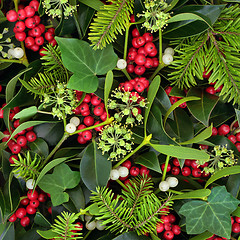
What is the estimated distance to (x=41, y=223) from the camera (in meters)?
1.03

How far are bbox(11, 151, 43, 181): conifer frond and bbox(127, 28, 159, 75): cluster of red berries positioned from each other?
398 millimetres

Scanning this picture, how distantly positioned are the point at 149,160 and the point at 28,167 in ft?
1.16

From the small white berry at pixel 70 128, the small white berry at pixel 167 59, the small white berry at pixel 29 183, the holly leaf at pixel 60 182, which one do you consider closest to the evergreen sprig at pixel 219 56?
the small white berry at pixel 167 59

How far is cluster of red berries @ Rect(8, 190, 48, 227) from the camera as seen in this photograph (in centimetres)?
106

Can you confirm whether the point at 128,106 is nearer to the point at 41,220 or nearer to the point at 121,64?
the point at 121,64

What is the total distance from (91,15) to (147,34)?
18 centimetres

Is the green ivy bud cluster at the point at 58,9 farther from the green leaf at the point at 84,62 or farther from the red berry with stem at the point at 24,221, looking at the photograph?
the red berry with stem at the point at 24,221

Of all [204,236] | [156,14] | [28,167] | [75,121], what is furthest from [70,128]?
[204,236]

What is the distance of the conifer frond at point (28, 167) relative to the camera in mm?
958

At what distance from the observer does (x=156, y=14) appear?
2.95ft

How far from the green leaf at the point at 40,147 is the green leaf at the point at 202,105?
1.52 ft

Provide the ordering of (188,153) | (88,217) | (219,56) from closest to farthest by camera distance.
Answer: (188,153) < (219,56) < (88,217)

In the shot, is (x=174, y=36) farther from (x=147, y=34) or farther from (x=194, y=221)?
(x=194, y=221)

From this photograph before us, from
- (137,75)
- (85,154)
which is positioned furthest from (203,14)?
(85,154)
